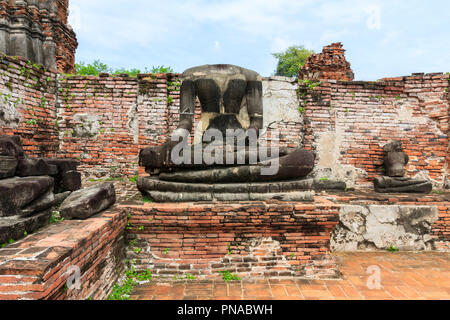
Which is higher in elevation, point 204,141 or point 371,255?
point 204,141

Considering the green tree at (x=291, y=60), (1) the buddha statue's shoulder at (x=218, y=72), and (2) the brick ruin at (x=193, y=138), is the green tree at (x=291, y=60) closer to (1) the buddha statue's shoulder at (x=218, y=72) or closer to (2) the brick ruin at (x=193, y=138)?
(2) the brick ruin at (x=193, y=138)

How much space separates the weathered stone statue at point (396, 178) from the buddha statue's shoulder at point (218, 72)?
3.20 meters

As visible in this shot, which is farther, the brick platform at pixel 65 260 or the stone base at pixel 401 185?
the stone base at pixel 401 185

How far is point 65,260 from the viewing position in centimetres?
179

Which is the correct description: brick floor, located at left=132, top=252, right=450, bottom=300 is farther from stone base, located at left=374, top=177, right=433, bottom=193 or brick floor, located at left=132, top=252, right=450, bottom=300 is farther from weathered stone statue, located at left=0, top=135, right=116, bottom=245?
stone base, located at left=374, top=177, right=433, bottom=193

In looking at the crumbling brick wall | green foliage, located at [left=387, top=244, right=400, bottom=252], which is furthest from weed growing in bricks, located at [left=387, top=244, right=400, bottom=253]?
the crumbling brick wall

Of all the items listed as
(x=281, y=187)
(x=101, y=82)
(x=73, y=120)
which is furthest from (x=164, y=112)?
(x=281, y=187)

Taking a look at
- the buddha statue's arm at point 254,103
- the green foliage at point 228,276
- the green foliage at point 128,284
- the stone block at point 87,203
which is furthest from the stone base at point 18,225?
the buddha statue's arm at point 254,103

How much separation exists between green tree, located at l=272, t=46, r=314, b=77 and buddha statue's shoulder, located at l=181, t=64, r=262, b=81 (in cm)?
1908

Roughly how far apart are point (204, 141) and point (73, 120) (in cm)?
355

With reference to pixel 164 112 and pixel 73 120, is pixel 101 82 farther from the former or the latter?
pixel 164 112

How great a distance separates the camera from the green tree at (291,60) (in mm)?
21780

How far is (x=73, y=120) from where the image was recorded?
5734 millimetres

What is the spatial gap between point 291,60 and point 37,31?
18.8 metres
